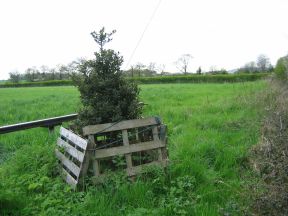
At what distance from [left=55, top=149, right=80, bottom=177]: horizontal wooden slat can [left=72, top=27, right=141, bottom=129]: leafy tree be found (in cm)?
60

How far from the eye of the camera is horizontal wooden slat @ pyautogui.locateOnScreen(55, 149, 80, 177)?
4389 millimetres

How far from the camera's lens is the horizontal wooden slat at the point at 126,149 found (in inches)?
171

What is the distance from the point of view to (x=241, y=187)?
416 cm

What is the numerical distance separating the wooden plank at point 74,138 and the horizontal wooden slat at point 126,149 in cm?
22

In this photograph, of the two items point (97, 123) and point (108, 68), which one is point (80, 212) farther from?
point (108, 68)

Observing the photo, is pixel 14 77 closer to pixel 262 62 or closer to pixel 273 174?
pixel 262 62

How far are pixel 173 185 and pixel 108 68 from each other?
2096mm

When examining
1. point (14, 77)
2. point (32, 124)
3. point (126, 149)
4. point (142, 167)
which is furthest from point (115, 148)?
point (14, 77)

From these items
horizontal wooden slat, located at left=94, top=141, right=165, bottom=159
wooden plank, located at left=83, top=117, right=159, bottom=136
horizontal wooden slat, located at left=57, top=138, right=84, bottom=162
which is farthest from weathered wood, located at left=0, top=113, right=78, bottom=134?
horizontal wooden slat, located at left=94, top=141, right=165, bottom=159

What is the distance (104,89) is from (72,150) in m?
1.08

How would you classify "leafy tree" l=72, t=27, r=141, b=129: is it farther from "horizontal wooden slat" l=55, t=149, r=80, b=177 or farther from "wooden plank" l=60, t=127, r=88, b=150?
"horizontal wooden slat" l=55, t=149, r=80, b=177

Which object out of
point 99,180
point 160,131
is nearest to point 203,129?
point 160,131

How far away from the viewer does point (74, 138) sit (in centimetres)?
475

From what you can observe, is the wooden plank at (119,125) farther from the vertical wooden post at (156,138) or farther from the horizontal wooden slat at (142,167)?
the horizontal wooden slat at (142,167)
